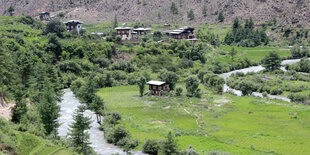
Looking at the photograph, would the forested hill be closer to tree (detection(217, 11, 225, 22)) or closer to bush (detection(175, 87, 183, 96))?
tree (detection(217, 11, 225, 22))

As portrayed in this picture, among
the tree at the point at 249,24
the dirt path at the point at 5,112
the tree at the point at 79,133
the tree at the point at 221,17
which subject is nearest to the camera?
the tree at the point at 79,133

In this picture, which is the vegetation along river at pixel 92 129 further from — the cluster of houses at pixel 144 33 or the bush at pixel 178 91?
the cluster of houses at pixel 144 33

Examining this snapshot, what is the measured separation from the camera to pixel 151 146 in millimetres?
43812

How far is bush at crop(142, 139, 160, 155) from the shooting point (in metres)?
43.4

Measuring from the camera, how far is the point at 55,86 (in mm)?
63938

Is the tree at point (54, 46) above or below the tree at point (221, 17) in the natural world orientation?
below

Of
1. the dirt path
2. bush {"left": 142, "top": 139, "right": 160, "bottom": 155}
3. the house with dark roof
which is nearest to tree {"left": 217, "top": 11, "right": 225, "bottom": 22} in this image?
the house with dark roof

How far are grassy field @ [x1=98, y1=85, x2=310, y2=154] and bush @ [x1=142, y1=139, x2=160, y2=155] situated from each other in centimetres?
276

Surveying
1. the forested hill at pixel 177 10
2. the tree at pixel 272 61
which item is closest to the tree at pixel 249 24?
the forested hill at pixel 177 10

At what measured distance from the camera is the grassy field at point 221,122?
44.7 meters

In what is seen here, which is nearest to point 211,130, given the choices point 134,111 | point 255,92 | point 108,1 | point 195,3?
point 134,111

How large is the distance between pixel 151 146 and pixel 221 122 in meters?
16.3

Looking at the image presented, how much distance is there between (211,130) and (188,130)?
366 centimetres

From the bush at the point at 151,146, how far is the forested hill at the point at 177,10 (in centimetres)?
12864
